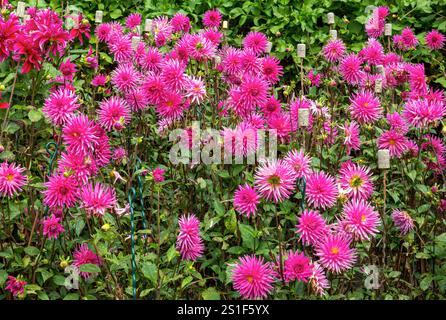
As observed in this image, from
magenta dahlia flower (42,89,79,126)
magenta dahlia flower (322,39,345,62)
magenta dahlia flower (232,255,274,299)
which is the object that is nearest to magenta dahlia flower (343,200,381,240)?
magenta dahlia flower (232,255,274,299)

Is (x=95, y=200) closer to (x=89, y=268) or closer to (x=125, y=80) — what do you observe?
(x=89, y=268)

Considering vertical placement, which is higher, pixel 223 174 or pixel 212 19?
pixel 212 19

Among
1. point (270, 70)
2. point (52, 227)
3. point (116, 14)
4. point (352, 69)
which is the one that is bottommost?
point (52, 227)

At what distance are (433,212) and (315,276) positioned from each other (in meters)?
1.06

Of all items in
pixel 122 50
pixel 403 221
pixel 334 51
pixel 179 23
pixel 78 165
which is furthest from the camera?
pixel 179 23

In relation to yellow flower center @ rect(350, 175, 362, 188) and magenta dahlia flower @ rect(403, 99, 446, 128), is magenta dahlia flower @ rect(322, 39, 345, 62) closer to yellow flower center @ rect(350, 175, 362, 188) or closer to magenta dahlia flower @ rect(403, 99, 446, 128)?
magenta dahlia flower @ rect(403, 99, 446, 128)

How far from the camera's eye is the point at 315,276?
1.80m

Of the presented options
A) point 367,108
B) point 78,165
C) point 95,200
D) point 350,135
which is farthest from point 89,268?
point 367,108

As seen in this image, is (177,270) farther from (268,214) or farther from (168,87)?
(168,87)

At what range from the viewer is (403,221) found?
87.9 inches

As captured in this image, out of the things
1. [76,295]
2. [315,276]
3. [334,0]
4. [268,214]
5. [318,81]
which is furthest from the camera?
[334,0]

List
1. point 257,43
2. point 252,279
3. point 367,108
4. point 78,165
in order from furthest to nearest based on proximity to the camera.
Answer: point 257,43, point 367,108, point 78,165, point 252,279

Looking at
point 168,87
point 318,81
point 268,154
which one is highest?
point 318,81

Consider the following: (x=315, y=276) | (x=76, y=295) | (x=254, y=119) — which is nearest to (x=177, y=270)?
(x=76, y=295)
